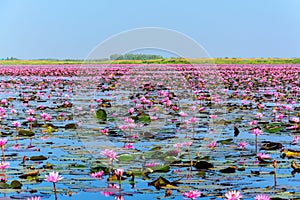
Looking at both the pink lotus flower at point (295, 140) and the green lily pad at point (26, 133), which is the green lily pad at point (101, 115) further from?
the pink lotus flower at point (295, 140)

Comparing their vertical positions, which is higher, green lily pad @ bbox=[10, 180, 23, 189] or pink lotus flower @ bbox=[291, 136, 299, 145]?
pink lotus flower @ bbox=[291, 136, 299, 145]

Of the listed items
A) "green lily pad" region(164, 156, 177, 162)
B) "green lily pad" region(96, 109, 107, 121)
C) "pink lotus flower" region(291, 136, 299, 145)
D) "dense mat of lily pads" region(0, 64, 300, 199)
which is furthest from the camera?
"green lily pad" region(96, 109, 107, 121)

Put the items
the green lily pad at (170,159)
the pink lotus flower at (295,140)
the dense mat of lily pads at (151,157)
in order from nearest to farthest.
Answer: the dense mat of lily pads at (151,157), the green lily pad at (170,159), the pink lotus flower at (295,140)

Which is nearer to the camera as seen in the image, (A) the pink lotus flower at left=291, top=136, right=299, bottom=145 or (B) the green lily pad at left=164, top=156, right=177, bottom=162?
(B) the green lily pad at left=164, top=156, right=177, bottom=162

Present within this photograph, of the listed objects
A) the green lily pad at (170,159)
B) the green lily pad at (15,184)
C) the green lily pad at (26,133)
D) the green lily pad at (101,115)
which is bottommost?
the green lily pad at (15,184)

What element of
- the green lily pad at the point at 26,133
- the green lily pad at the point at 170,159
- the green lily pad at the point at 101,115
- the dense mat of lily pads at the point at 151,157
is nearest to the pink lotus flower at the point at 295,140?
the dense mat of lily pads at the point at 151,157

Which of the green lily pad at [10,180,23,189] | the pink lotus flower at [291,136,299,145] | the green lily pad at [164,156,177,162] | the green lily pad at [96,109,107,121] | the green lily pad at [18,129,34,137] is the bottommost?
the green lily pad at [10,180,23,189]

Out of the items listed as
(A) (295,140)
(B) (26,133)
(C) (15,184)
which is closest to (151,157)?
(C) (15,184)

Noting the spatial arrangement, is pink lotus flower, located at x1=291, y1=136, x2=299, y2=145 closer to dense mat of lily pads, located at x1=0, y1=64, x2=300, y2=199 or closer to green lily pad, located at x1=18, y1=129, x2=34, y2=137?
dense mat of lily pads, located at x1=0, y1=64, x2=300, y2=199

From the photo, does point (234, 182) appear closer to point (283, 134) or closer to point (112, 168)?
point (112, 168)

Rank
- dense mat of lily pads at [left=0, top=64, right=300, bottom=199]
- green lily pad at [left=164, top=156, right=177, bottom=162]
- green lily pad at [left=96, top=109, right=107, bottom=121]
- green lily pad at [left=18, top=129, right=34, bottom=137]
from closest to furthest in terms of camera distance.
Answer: dense mat of lily pads at [left=0, top=64, right=300, bottom=199] → green lily pad at [left=164, top=156, right=177, bottom=162] → green lily pad at [left=18, top=129, right=34, bottom=137] → green lily pad at [left=96, top=109, right=107, bottom=121]

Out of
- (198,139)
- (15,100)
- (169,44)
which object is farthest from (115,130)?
(15,100)

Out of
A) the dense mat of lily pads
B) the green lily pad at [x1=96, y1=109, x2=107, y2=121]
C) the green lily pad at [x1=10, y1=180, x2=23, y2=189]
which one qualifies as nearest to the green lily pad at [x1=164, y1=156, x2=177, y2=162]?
the dense mat of lily pads

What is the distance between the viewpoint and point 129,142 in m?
6.15
